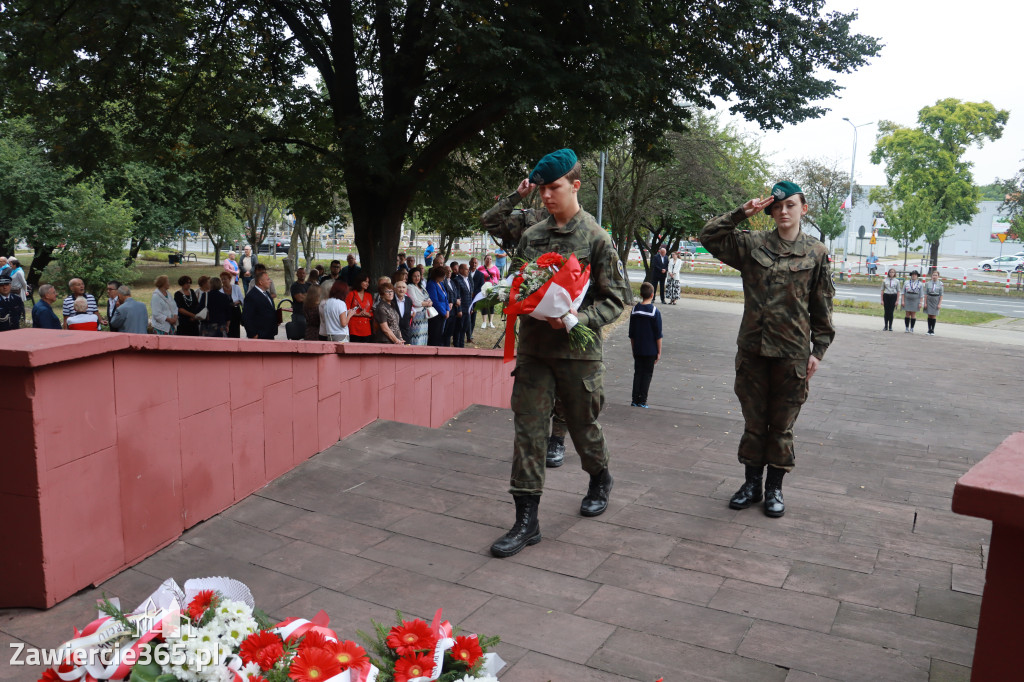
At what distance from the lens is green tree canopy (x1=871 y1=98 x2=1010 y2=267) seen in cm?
5403

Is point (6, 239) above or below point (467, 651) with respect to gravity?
above

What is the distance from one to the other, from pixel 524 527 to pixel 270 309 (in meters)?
8.37

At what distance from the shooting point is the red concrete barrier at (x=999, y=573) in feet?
6.93

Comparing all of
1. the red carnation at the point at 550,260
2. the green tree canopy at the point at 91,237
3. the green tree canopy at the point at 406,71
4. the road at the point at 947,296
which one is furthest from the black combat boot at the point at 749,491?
the road at the point at 947,296

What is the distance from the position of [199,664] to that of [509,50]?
926 cm

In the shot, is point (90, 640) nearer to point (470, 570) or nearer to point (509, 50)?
point (470, 570)

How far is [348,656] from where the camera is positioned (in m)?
2.15

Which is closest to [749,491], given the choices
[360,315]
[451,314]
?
[360,315]

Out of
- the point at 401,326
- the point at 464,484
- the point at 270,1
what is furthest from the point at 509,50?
the point at 464,484

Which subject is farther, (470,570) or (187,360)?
(187,360)

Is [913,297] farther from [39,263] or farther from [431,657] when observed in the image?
[39,263]

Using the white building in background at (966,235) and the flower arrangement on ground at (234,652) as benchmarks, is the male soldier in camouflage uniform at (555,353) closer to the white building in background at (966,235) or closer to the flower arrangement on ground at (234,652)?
the flower arrangement on ground at (234,652)

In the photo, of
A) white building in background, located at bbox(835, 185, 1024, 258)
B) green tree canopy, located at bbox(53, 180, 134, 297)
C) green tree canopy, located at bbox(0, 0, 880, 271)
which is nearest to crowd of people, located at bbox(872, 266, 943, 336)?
green tree canopy, located at bbox(0, 0, 880, 271)

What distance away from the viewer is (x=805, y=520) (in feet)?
15.7
